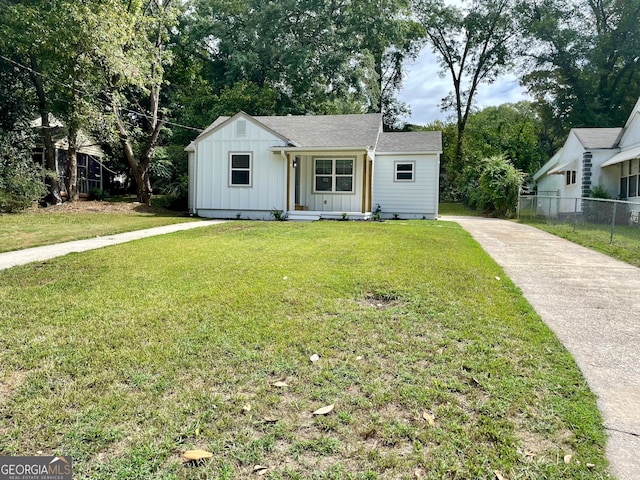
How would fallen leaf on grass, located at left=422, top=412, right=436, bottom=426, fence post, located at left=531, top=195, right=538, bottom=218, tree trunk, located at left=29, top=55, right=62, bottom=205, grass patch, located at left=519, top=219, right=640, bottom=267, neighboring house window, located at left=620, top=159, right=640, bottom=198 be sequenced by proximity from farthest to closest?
tree trunk, located at left=29, top=55, right=62, bottom=205, fence post, located at left=531, top=195, right=538, bottom=218, neighboring house window, located at left=620, top=159, right=640, bottom=198, grass patch, located at left=519, top=219, right=640, bottom=267, fallen leaf on grass, located at left=422, top=412, right=436, bottom=426

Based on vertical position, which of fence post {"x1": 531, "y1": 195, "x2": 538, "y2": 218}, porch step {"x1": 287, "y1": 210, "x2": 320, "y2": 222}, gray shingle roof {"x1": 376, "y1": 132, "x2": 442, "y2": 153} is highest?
gray shingle roof {"x1": 376, "y1": 132, "x2": 442, "y2": 153}

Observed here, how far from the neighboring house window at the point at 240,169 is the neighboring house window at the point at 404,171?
20.4 ft

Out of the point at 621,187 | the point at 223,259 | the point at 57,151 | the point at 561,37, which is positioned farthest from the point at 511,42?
the point at 223,259

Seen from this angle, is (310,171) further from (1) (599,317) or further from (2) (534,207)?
(1) (599,317)

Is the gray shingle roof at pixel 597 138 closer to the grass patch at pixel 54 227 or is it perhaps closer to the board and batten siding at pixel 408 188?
the board and batten siding at pixel 408 188

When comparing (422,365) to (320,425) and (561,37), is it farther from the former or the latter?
(561,37)

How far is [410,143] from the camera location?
1800 cm

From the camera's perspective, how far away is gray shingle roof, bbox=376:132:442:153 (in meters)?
17.3

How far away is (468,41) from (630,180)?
24795 millimetres

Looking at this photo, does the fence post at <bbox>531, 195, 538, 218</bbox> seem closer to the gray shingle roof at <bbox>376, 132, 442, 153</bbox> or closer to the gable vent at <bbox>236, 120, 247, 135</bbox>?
the gray shingle roof at <bbox>376, 132, 442, 153</bbox>

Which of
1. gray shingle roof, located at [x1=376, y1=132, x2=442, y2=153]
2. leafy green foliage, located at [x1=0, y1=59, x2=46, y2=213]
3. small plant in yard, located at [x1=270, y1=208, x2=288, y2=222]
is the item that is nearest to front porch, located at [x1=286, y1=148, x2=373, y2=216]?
small plant in yard, located at [x1=270, y1=208, x2=288, y2=222]

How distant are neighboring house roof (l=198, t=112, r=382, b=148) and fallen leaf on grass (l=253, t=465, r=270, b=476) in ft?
45.8

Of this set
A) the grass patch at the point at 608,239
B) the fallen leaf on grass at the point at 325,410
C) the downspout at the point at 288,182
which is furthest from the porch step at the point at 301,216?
the fallen leaf on grass at the point at 325,410

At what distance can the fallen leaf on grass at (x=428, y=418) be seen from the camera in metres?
2.31
